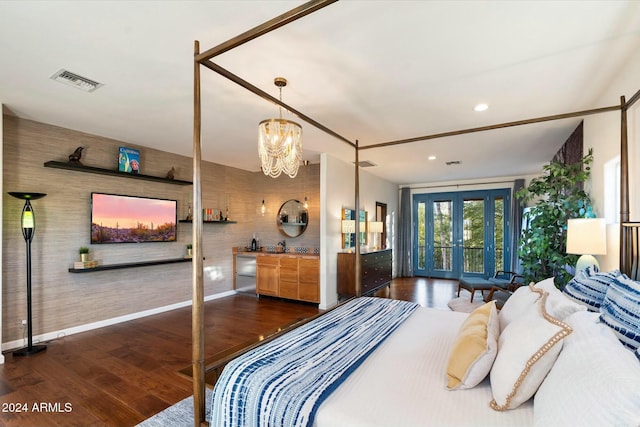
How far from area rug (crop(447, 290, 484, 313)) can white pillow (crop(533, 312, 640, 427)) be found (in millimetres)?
3828

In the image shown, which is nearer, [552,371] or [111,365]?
[552,371]

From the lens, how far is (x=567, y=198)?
10.8 feet

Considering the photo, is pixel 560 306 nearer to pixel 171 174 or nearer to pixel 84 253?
pixel 84 253

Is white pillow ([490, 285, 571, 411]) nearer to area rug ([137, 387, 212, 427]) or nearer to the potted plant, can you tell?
area rug ([137, 387, 212, 427])

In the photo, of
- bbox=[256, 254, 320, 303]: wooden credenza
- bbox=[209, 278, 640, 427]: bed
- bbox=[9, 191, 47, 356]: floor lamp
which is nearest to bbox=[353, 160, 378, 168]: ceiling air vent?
bbox=[256, 254, 320, 303]: wooden credenza

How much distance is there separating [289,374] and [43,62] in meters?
2.85

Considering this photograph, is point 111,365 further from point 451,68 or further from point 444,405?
point 451,68

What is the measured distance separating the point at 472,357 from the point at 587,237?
1.97 metres

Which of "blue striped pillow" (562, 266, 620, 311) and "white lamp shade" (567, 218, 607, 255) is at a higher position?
"white lamp shade" (567, 218, 607, 255)

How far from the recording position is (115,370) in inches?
109

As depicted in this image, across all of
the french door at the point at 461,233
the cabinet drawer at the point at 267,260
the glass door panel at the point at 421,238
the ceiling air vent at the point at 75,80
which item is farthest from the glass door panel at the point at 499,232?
the ceiling air vent at the point at 75,80

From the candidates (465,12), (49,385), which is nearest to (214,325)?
(49,385)

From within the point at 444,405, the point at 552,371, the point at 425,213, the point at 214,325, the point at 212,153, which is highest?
the point at 212,153

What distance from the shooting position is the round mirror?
5.86m
